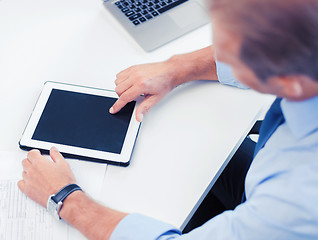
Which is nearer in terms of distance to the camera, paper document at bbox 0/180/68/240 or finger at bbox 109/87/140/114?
paper document at bbox 0/180/68/240

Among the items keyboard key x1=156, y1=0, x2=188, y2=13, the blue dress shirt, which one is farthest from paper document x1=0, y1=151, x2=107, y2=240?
keyboard key x1=156, y1=0, x2=188, y2=13

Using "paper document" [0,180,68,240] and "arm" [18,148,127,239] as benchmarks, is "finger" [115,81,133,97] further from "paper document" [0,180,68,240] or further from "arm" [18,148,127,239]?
"paper document" [0,180,68,240]

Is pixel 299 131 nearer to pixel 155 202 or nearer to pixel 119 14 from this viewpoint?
pixel 155 202

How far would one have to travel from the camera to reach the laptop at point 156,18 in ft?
3.46

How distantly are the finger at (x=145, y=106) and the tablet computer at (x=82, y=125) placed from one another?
14mm

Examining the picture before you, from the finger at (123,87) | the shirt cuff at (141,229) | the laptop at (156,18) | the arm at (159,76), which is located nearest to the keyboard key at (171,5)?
the laptop at (156,18)

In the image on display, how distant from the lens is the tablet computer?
833 mm

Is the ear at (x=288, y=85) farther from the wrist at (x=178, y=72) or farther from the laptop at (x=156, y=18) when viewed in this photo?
the laptop at (x=156, y=18)

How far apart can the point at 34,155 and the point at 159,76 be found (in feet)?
1.09

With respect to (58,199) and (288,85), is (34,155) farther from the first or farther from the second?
(288,85)

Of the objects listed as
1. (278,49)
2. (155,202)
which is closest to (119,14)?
(155,202)

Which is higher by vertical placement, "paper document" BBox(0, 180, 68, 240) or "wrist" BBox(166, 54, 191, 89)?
"wrist" BBox(166, 54, 191, 89)

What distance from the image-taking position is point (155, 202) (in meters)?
0.79

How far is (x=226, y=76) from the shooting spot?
3.14 feet
